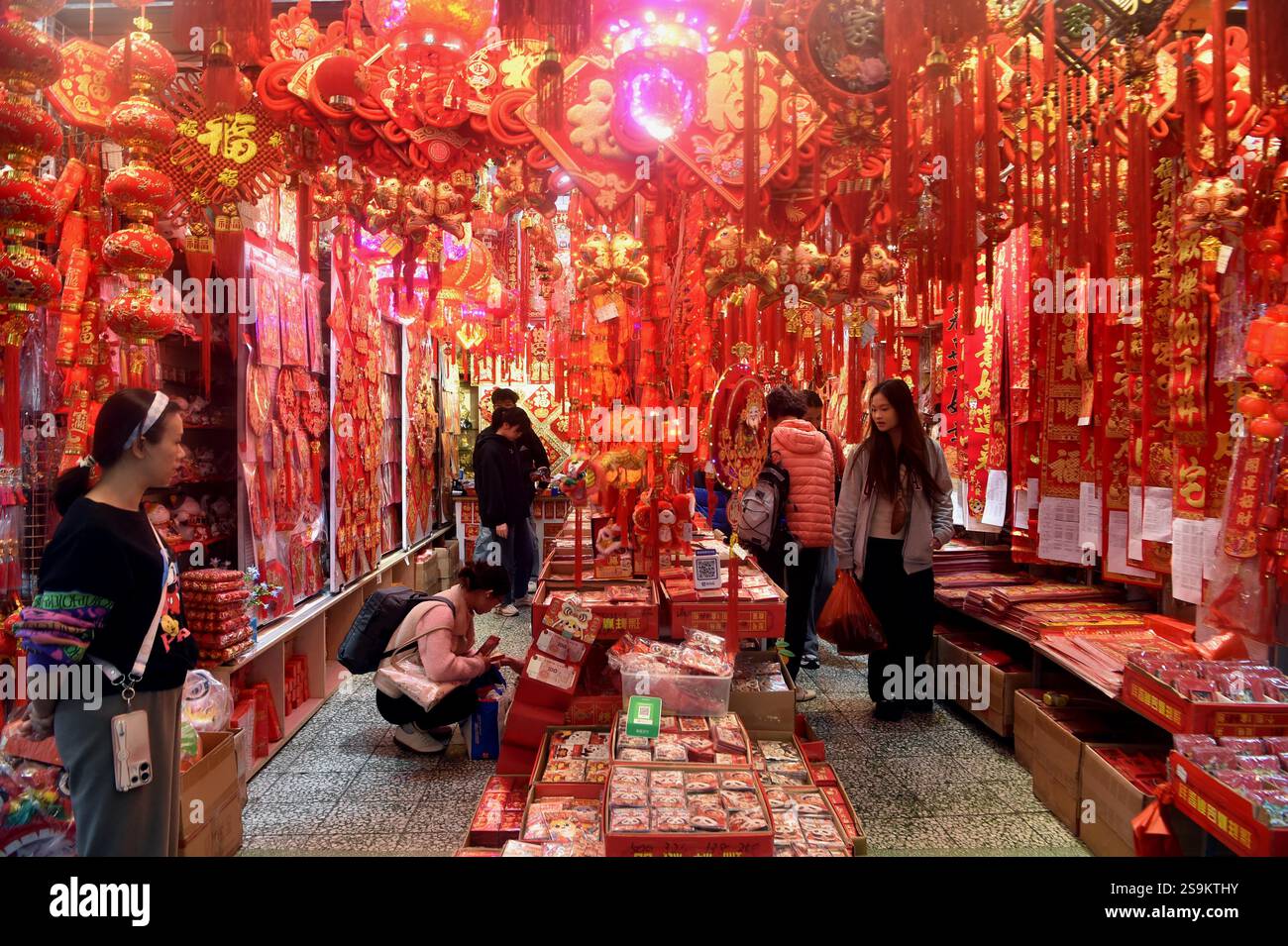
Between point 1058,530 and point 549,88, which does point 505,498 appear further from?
point 549,88

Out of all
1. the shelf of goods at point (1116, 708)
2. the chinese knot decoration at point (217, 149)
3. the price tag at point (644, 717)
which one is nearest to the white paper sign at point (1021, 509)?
the shelf of goods at point (1116, 708)

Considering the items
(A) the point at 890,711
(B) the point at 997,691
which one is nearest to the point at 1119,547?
(B) the point at 997,691

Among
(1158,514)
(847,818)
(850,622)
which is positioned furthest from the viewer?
(850,622)

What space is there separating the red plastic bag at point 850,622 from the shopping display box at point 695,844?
2003 millimetres

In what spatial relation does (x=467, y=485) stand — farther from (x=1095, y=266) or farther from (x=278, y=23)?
(x=1095, y=266)

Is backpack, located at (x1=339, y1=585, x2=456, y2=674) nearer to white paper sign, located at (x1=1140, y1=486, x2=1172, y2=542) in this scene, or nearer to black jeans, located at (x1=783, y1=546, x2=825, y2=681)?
black jeans, located at (x1=783, y1=546, x2=825, y2=681)

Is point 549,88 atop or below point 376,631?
atop

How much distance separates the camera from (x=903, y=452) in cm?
375

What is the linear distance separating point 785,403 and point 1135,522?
1592 mm

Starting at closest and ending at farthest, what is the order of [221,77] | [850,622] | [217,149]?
[221,77], [217,149], [850,622]

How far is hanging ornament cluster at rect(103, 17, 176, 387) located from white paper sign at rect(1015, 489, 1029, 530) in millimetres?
3505

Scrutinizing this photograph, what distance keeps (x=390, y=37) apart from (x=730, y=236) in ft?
4.44

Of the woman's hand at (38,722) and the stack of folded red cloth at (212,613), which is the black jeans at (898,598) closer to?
the stack of folded red cloth at (212,613)
